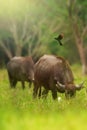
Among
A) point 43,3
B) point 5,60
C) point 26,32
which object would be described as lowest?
point 5,60

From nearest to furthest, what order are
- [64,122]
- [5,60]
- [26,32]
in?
1. [64,122]
2. [26,32]
3. [5,60]

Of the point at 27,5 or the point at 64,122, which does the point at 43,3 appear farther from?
the point at 64,122

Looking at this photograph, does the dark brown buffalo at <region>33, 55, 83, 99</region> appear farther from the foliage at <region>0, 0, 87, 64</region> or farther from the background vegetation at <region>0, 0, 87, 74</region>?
the foliage at <region>0, 0, 87, 64</region>

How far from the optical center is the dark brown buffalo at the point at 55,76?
34.9 feet

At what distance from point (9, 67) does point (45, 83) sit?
752cm

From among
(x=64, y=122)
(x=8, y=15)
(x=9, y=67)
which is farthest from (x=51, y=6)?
(x=64, y=122)


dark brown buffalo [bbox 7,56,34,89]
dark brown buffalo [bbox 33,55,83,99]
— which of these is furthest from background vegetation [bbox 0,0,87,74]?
dark brown buffalo [bbox 33,55,83,99]

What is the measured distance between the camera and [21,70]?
730 inches

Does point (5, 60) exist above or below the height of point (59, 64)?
below

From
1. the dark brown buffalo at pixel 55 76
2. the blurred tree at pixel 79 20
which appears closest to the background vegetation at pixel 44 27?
the blurred tree at pixel 79 20

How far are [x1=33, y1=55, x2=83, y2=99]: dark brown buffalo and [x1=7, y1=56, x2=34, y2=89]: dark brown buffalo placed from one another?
564 centimetres

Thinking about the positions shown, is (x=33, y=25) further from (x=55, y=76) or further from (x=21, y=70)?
(x=55, y=76)

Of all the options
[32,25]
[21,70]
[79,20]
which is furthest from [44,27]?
[21,70]

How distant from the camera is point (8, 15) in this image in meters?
37.4
